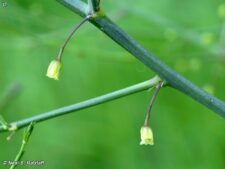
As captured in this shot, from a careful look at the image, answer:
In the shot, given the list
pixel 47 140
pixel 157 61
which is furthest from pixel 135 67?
pixel 157 61

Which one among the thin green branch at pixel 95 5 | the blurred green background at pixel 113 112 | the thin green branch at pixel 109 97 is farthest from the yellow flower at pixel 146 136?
the blurred green background at pixel 113 112

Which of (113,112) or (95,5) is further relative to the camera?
(113,112)

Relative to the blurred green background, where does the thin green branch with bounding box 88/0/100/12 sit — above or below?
below

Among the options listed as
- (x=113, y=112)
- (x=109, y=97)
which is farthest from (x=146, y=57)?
(x=113, y=112)

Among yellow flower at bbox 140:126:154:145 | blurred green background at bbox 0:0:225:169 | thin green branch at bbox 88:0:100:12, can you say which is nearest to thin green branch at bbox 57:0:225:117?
thin green branch at bbox 88:0:100:12

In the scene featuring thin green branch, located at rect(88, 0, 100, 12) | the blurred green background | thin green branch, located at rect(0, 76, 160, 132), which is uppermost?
the blurred green background

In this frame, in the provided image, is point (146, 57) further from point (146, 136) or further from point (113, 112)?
point (113, 112)

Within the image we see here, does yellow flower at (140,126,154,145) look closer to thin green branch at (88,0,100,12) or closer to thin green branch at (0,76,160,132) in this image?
thin green branch at (0,76,160,132)

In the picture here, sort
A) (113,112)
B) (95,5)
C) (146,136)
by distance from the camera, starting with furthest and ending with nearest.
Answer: (113,112)
(146,136)
(95,5)
